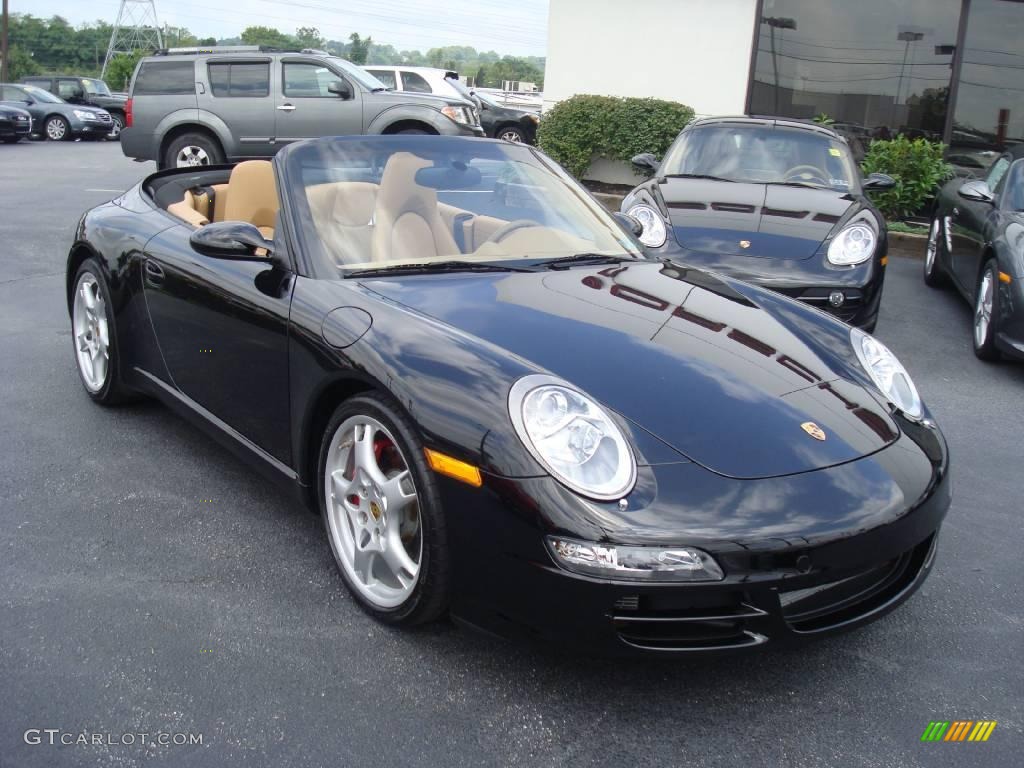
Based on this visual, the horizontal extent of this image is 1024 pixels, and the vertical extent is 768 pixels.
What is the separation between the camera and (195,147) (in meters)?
12.5

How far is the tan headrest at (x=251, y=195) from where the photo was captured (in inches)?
169

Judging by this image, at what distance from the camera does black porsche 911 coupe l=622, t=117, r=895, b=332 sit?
577 cm

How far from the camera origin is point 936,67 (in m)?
12.9

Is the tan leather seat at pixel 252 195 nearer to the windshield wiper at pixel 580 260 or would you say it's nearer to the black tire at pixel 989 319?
the windshield wiper at pixel 580 260

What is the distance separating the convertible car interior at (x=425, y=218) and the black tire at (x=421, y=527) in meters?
Answer: 0.72

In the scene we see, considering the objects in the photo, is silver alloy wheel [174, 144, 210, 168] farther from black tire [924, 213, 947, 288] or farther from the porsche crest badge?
the porsche crest badge

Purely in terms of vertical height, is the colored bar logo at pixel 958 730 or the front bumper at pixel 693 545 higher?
the front bumper at pixel 693 545

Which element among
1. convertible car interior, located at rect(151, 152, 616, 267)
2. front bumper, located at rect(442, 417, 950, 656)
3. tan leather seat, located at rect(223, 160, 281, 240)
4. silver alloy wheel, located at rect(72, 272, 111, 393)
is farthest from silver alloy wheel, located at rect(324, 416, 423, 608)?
silver alloy wheel, located at rect(72, 272, 111, 393)

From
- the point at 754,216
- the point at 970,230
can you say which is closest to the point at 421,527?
the point at 754,216

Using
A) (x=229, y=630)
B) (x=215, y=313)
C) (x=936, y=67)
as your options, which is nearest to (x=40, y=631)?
(x=229, y=630)

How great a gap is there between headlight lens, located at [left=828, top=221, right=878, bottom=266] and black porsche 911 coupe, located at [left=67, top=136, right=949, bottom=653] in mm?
2322

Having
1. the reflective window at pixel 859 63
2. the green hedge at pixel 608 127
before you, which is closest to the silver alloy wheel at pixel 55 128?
the green hedge at pixel 608 127

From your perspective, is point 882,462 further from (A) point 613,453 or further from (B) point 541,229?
(B) point 541,229

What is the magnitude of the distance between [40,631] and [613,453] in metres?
Result: 1.66
